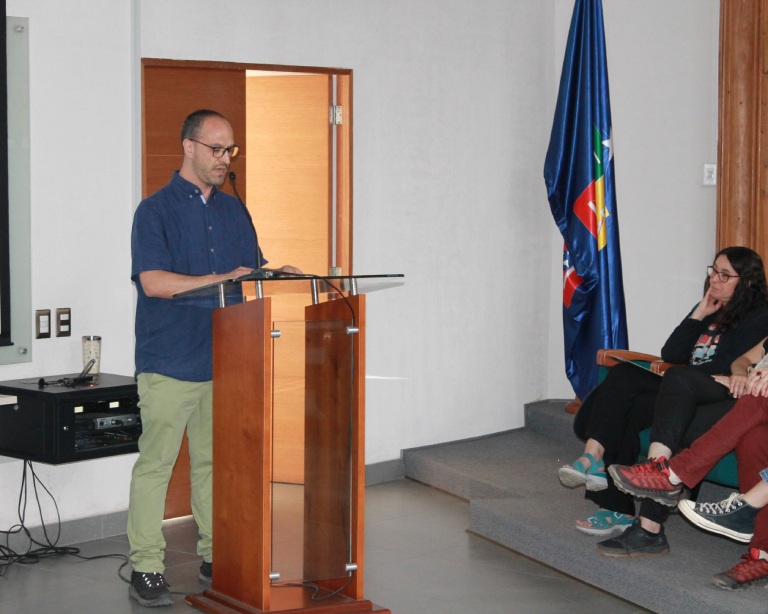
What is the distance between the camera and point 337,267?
5062 millimetres

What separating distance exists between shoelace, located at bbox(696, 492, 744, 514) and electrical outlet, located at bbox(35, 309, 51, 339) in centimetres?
261

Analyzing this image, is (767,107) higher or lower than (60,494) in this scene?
higher

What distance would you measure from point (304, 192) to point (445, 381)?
1302 millimetres

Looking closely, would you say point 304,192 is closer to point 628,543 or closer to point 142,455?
point 142,455

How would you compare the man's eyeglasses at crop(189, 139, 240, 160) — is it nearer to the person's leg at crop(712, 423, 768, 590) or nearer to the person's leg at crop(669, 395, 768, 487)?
the person's leg at crop(669, 395, 768, 487)

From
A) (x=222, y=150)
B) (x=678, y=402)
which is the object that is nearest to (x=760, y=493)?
(x=678, y=402)

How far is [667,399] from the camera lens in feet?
12.4

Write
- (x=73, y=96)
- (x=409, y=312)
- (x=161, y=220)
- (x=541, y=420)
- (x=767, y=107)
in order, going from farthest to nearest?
(x=541, y=420)
(x=409, y=312)
(x=767, y=107)
(x=73, y=96)
(x=161, y=220)

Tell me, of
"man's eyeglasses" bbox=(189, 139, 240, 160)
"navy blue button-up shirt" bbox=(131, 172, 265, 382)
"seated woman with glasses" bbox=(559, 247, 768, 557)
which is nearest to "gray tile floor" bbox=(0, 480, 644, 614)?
"seated woman with glasses" bbox=(559, 247, 768, 557)

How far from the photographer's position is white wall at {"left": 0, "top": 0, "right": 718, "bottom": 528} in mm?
4383

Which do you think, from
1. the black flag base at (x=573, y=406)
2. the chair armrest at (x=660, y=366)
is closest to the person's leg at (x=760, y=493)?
the chair armrest at (x=660, y=366)

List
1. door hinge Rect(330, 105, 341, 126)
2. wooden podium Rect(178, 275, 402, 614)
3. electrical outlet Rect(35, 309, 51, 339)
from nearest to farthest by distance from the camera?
wooden podium Rect(178, 275, 402, 614)
electrical outlet Rect(35, 309, 51, 339)
door hinge Rect(330, 105, 341, 126)

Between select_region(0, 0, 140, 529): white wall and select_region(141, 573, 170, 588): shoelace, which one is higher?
select_region(0, 0, 140, 529): white wall

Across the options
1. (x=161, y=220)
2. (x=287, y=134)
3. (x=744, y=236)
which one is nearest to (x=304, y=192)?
(x=287, y=134)
